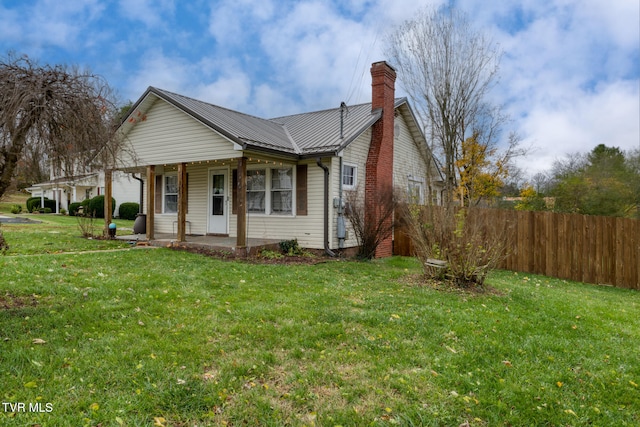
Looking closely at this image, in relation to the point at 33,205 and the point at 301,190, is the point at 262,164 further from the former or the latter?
the point at 33,205

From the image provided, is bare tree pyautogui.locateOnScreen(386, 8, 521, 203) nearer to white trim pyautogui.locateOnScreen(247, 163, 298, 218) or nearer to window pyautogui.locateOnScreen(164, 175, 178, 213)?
white trim pyautogui.locateOnScreen(247, 163, 298, 218)

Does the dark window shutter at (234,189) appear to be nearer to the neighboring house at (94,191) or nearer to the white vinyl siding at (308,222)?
the white vinyl siding at (308,222)

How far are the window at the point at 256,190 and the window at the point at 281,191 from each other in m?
0.34

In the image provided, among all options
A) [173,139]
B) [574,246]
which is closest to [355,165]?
[173,139]

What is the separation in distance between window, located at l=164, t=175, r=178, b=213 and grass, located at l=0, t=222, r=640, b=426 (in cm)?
768

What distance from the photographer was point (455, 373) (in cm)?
358

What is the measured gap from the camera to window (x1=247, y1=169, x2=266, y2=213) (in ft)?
40.3

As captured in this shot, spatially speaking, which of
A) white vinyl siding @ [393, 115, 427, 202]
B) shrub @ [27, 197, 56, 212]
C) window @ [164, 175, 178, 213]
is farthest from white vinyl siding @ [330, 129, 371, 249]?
shrub @ [27, 197, 56, 212]

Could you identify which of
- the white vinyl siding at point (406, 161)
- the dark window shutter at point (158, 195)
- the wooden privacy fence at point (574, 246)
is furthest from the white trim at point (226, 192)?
the wooden privacy fence at point (574, 246)

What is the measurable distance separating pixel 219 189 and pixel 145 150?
8.54 feet

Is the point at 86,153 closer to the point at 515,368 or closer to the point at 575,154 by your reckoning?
the point at 515,368

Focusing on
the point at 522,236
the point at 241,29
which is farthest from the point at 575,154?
the point at 241,29

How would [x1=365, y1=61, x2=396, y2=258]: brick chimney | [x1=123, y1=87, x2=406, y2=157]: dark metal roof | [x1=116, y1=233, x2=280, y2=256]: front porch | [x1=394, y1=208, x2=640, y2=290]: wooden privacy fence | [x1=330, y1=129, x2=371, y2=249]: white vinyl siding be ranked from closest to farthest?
[x1=394, y1=208, x2=640, y2=290]: wooden privacy fence < [x1=116, y1=233, x2=280, y2=256]: front porch < [x1=123, y1=87, x2=406, y2=157]: dark metal roof < [x1=330, y1=129, x2=371, y2=249]: white vinyl siding < [x1=365, y1=61, x2=396, y2=258]: brick chimney

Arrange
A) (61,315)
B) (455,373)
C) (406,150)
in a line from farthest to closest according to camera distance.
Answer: (406,150), (61,315), (455,373)
